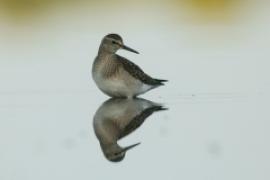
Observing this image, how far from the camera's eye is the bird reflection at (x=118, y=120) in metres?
2.78

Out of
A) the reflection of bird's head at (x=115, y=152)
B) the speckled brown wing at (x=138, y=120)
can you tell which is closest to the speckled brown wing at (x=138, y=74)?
the speckled brown wing at (x=138, y=120)

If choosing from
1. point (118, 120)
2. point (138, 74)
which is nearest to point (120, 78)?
point (138, 74)

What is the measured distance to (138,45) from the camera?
13.1 ft

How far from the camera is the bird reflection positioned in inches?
109

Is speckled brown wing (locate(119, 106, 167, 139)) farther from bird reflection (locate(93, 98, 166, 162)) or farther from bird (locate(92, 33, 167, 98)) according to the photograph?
bird (locate(92, 33, 167, 98))

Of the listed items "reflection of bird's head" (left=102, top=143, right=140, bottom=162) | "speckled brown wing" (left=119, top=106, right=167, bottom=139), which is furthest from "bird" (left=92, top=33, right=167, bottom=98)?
"reflection of bird's head" (left=102, top=143, right=140, bottom=162)

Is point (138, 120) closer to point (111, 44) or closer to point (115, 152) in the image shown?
point (115, 152)

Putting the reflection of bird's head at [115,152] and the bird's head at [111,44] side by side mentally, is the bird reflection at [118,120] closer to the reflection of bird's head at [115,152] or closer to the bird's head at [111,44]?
the reflection of bird's head at [115,152]
